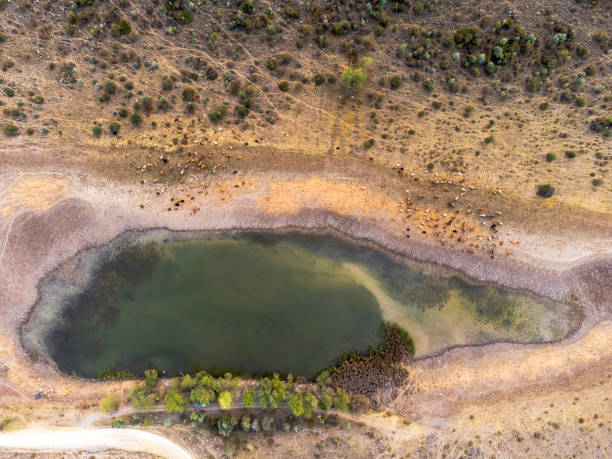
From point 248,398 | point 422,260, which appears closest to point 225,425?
point 248,398

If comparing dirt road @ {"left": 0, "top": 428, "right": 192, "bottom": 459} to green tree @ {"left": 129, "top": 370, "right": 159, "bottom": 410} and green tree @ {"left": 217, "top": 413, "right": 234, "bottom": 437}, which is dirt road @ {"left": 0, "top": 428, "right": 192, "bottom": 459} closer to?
green tree @ {"left": 129, "top": 370, "right": 159, "bottom": 410}

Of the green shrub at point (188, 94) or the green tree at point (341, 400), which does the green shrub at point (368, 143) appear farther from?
the green tree at point (341, 400)

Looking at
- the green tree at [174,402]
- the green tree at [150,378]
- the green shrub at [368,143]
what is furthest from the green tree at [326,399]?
the green shrub at [368,143]

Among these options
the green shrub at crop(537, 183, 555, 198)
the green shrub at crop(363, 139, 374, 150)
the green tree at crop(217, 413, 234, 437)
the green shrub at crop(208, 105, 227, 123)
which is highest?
the green shrub at crop(208, 105, 227, 123)

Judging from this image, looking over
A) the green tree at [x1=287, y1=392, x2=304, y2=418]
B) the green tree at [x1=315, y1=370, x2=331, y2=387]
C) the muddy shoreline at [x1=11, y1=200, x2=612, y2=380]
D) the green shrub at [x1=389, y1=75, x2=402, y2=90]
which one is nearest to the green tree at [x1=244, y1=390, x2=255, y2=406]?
the green tree at [x1=287, y1=392, x2=304, y2=418]

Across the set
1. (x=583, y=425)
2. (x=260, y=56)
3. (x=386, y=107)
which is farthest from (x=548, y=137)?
(x=260, y=56)
